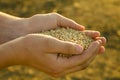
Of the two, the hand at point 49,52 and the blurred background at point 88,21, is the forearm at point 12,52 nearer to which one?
the hand at point 49,52

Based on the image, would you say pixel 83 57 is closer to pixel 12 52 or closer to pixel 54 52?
pixel 54 52

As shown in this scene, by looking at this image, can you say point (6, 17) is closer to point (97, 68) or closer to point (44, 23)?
point (44, 23)

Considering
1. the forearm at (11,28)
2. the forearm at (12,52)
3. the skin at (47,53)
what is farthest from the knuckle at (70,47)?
the forearm at (11,28)

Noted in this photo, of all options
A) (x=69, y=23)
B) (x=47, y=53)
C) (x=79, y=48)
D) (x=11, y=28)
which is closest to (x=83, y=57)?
(x=79, y=48)

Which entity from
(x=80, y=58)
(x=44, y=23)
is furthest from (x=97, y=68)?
(x=80, y=58)

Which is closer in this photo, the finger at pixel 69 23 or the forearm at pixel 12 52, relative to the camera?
the forearm at pixel 12 52

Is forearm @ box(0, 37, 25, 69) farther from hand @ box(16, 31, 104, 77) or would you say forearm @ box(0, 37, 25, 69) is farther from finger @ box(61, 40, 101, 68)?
finger @ box(61, 40, 101, 68)

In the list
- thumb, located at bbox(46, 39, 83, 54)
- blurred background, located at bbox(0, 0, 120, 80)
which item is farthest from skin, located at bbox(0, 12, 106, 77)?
blurred background, located at bbox(0, 0, 120, 80)
